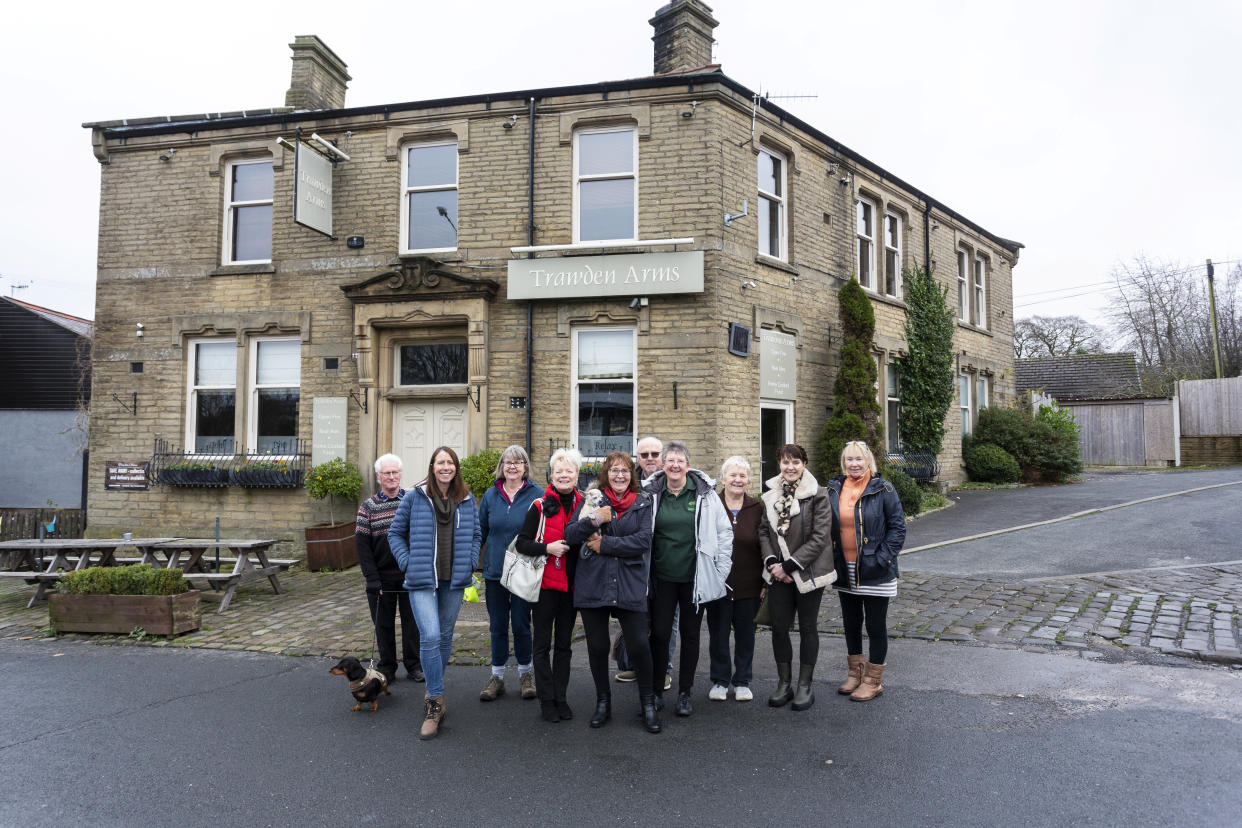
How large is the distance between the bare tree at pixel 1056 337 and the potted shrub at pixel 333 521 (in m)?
43.1

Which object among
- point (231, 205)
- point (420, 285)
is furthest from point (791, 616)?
point (231, 205)

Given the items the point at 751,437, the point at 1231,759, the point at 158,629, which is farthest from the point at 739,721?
the point at 751,437

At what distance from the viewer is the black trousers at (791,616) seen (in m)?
5.27

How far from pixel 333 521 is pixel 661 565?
8.50 metres

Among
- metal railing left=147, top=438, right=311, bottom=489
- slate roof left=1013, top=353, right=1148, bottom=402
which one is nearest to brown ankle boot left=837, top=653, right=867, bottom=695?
metal railing left=147, top=438, right=311, bottom=489

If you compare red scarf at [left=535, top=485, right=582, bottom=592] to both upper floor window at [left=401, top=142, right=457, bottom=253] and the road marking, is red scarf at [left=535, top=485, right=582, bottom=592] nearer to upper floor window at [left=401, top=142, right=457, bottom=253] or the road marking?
the road marking

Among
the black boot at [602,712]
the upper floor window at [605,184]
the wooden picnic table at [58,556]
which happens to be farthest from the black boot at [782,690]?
the upper floor window at [605,184]

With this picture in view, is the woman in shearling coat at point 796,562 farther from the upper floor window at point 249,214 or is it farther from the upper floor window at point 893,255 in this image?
the upper floor window at point 893,255

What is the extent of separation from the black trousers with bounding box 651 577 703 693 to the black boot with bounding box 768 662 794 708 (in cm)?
59

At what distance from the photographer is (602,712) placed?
491cm

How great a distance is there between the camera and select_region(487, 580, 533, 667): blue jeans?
554 centimetres

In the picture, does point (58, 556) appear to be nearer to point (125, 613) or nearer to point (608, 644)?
point (125, 613)

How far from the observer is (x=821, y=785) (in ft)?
13.0

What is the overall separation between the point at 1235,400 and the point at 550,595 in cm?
2884
